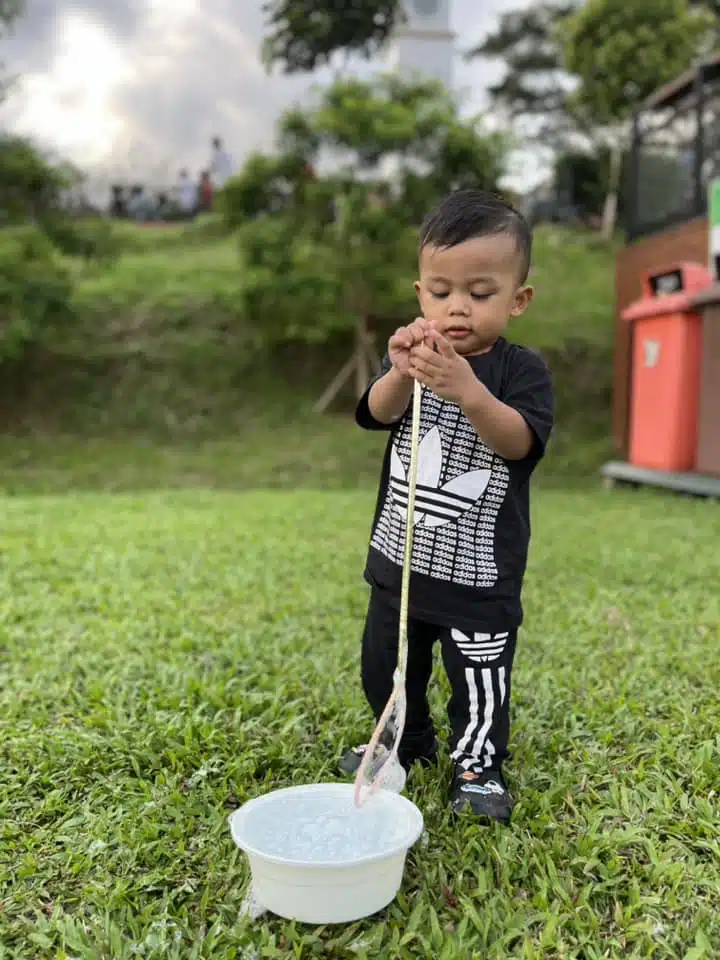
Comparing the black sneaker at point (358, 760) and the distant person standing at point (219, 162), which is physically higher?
the distant person standing at point (219, 162)

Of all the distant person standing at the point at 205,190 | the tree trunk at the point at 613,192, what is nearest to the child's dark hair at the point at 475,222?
the tree trunk at the point at 613,192

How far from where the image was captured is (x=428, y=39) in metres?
20.9

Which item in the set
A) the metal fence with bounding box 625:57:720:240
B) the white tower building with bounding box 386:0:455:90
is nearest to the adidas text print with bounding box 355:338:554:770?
the metal fence with bounding box 625:57:720:240

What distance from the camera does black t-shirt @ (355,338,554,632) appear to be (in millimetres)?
1668

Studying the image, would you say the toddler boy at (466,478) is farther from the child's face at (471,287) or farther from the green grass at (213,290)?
the green grass at (213,290)

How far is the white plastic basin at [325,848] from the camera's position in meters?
1.31

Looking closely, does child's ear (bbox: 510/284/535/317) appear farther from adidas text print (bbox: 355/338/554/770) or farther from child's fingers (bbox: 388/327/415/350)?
child's fingers (bbox: 388/327/415/350)

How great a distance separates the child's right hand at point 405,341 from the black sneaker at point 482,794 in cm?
83

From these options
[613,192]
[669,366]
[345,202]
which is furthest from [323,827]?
[613,192]

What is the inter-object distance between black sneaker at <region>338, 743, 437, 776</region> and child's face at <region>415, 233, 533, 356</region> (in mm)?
920

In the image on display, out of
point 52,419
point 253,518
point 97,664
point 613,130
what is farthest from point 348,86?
point 613,130

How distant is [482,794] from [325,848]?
0.38 m

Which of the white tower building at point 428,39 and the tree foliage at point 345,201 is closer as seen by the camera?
the tree foliage at point 345,201

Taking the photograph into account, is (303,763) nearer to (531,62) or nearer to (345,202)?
(345,202)
